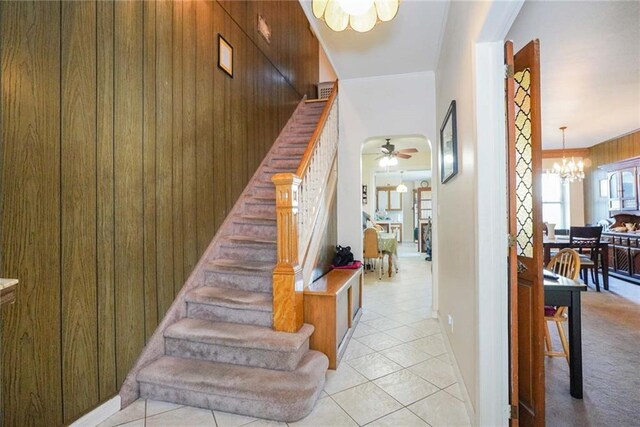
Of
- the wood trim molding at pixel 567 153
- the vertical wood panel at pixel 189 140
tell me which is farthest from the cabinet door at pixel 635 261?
the vertical wood panel at pixel 189 140

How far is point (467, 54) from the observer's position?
196cm

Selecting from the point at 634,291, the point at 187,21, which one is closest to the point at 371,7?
the point at 187,21

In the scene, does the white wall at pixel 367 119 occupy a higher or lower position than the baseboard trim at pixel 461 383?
higher

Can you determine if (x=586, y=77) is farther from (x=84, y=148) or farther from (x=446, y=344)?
(x=84, y=148)

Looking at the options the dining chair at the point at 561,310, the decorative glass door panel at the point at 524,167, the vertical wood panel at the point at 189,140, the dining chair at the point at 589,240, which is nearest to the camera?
the decorative glass door panel at the point at 524,167

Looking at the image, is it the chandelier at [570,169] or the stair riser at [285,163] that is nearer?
the stair riser at [285,163]

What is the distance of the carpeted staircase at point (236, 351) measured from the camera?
1916 mm

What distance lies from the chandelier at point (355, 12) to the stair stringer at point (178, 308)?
1889 millimetres

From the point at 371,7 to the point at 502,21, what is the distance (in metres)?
1.14

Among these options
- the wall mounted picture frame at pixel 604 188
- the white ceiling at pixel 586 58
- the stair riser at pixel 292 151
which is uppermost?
the white ceiling at pixel 586 58

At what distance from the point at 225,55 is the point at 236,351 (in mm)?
2779

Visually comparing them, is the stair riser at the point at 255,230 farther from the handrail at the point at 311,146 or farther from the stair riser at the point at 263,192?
the handrail at the point at 311,146

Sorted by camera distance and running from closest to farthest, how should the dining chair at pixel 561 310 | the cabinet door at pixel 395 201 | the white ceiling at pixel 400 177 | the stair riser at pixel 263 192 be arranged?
the dining chair at pixel 561 310 < the stair riser at pixel 263 192 < the white ceiling at pixel 400 177 < the cabinet door at pixel 395 201

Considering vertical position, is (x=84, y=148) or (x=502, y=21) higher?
(x=502, y=21)
